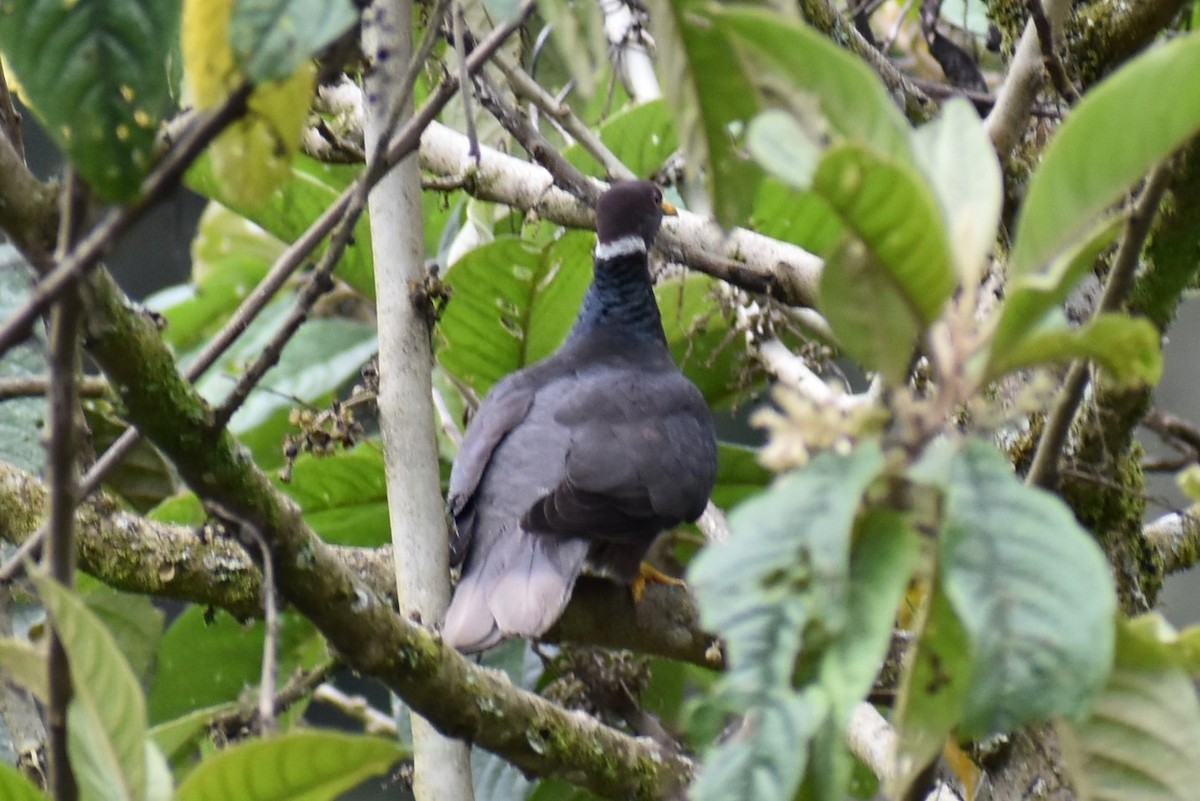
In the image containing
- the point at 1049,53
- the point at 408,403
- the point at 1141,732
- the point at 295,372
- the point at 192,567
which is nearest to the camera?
the point at 1141,732

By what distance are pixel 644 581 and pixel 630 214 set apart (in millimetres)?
813

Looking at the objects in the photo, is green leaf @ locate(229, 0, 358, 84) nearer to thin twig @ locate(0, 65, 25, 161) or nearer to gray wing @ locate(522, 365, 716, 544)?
thin twig @ locate(0, 65, 25, 161)

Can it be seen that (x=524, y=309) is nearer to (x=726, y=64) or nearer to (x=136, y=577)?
(x=136, y=577)

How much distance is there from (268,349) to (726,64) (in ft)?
1.81

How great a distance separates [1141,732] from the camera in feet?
3.15

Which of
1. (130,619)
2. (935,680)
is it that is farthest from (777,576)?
(130,619)

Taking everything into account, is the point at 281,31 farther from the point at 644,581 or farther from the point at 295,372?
the point at 295,372

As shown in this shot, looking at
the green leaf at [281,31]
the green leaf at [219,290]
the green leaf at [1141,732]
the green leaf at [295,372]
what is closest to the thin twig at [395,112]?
the green leaf at [281,31]

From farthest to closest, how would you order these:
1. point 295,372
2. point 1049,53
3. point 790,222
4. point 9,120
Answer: point 295,372 < point 790,222 < point 1049,53 < point 9,120

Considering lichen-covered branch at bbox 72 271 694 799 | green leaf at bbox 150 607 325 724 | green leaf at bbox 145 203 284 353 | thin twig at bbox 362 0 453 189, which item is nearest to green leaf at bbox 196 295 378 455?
green leaf at bbox 145 203 284 353

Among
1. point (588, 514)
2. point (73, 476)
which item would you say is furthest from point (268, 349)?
point (588, 514)

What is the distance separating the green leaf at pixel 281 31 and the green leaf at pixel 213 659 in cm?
202

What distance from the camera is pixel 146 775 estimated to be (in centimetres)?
90

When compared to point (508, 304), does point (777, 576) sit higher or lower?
lower
